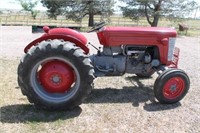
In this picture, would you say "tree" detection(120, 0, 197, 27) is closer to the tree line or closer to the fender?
the tree line

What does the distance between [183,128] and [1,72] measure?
190 inches

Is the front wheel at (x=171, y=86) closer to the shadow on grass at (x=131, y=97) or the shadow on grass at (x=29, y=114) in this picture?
the shadow on grass at (x=131, y=97)

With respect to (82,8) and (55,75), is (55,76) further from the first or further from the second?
(82,8)

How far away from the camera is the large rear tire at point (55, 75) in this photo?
4473mm

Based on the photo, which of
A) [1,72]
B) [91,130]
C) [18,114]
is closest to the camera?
[91,130]

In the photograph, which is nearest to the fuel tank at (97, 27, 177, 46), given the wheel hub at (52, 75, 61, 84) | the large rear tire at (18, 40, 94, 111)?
the large rear tire at (18, 40, 94, 111)

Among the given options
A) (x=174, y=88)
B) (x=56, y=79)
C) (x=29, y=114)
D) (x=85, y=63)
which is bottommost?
(x=29, y=114)

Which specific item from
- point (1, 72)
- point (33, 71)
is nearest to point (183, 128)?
point (33, 71)

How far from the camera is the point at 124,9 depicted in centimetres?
2952

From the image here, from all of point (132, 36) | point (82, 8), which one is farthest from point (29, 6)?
point (132, 36)

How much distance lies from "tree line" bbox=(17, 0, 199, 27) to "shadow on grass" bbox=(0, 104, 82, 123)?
23.9 meters

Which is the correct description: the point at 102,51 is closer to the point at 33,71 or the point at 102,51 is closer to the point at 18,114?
the point at 33,71

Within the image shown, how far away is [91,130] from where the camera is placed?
13.2ft

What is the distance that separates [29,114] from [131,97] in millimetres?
2039
